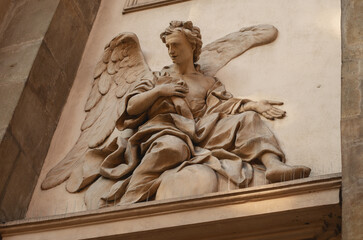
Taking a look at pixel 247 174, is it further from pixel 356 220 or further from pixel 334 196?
pixel 356 220

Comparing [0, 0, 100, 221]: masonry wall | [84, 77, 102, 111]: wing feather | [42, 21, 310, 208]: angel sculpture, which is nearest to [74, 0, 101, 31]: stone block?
[0, 0, 100, 221]: masonry wall

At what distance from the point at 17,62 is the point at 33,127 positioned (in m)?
0.68

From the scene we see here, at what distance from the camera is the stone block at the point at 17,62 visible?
26.4ft

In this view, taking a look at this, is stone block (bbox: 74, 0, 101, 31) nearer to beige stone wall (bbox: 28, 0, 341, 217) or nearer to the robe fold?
beige stone wall (bbox: 28, 0, 341, 217)

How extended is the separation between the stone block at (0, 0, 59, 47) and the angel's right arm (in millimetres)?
1548

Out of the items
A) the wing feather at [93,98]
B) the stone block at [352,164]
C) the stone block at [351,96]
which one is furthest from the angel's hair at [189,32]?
the stone block at [352,164]

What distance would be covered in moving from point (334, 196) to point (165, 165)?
4.55 feet

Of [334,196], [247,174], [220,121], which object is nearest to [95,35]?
[220,121]

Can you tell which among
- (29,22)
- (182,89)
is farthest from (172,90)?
(29,22)

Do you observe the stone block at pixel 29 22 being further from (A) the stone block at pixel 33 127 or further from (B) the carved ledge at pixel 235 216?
(B) the carved ledge at pixel 235 216

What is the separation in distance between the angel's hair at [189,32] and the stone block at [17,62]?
126 centimetres

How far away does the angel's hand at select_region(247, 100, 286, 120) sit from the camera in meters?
7.21

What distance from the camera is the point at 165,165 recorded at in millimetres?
6848

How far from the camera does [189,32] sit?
7.67m
